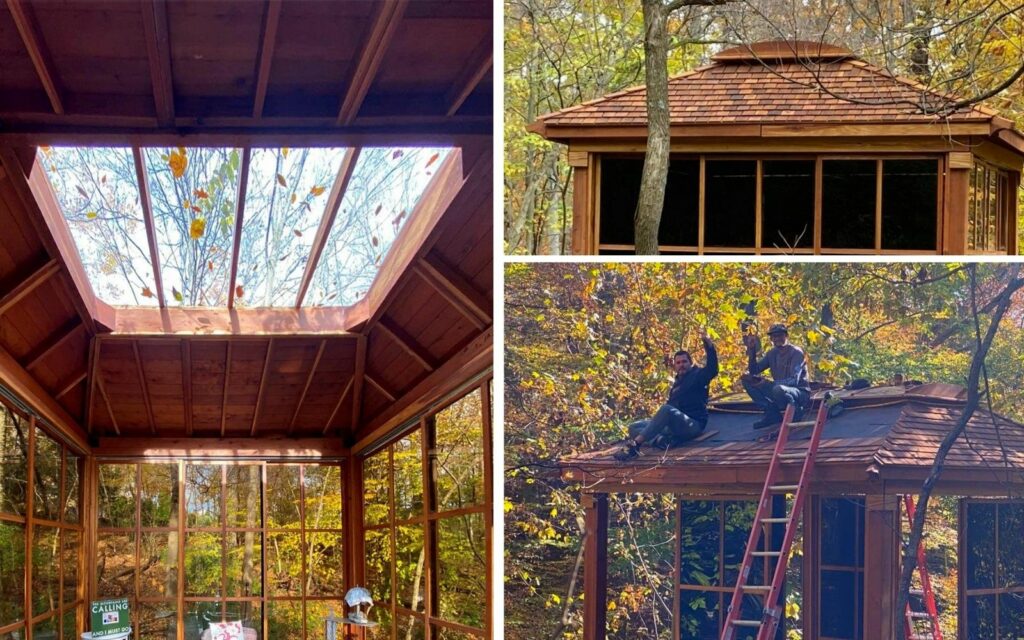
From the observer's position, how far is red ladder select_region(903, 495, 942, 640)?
4852 millimetres

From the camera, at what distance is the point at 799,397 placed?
4949mm

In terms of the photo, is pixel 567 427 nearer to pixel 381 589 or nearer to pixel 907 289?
pixel 907 289

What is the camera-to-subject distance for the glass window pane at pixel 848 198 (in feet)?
26.0

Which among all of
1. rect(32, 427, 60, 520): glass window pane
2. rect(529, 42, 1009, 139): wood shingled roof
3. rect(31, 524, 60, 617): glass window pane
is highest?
rect(529, 42, 1009, 139): wood shingled roof

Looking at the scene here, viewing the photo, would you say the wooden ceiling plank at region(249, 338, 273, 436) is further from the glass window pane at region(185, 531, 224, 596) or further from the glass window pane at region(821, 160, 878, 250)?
the glass window pane at region(821, 160, 878, 250)

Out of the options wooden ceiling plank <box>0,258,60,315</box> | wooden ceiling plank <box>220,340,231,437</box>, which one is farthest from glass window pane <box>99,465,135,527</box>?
wooden ceiling plank <box>0,258,60,315</box>

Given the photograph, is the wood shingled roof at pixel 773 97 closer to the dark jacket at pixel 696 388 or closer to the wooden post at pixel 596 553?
the dark jacket at pixel 696 388

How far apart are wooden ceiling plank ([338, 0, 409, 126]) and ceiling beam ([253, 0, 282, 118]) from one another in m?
0.32

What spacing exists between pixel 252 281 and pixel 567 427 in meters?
2.61

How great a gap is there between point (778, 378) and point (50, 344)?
503 centimetres

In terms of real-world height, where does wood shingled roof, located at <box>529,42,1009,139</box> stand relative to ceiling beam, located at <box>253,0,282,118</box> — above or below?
above

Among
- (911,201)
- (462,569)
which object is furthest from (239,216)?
(911,201)

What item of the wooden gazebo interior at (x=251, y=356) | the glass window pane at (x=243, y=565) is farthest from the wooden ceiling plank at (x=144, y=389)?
the glass window pane at (x=243, y=565)

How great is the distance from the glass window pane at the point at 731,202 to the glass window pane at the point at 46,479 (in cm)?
541
